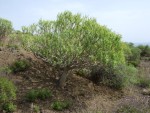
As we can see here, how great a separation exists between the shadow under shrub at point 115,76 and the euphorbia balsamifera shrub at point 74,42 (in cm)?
195

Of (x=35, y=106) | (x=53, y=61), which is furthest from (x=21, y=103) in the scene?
(x=53, y=61)

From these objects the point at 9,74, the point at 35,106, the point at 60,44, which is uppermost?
the point at 60,44

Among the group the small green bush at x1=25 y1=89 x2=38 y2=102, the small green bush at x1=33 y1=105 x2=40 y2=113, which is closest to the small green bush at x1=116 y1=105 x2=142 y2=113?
the small green bush at x1=33 y1=105 x2=40 y2=113

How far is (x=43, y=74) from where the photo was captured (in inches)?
557

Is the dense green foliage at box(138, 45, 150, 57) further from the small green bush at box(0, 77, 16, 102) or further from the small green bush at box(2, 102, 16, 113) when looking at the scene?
the small green bush at box(0, 77, 16, 102)

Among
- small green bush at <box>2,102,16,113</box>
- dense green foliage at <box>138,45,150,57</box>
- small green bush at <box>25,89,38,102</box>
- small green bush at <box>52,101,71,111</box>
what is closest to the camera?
small green bush at <box>2,102,16,113</box>

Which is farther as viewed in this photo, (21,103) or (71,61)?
(71,61)

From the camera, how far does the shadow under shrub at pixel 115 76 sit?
14.3 metres

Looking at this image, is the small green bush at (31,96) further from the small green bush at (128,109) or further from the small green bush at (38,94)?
the small green bush at (128,109)

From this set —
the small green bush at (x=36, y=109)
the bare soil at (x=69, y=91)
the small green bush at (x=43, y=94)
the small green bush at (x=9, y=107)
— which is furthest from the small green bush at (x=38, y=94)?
the small green bush at (x=9, y=107)

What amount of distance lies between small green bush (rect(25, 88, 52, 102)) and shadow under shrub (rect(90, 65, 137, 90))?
3067 millimetres

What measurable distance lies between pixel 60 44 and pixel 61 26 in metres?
1.12

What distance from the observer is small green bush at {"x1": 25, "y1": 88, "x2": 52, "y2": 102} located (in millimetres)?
11531

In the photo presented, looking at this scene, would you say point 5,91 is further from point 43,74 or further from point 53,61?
point 43,74
